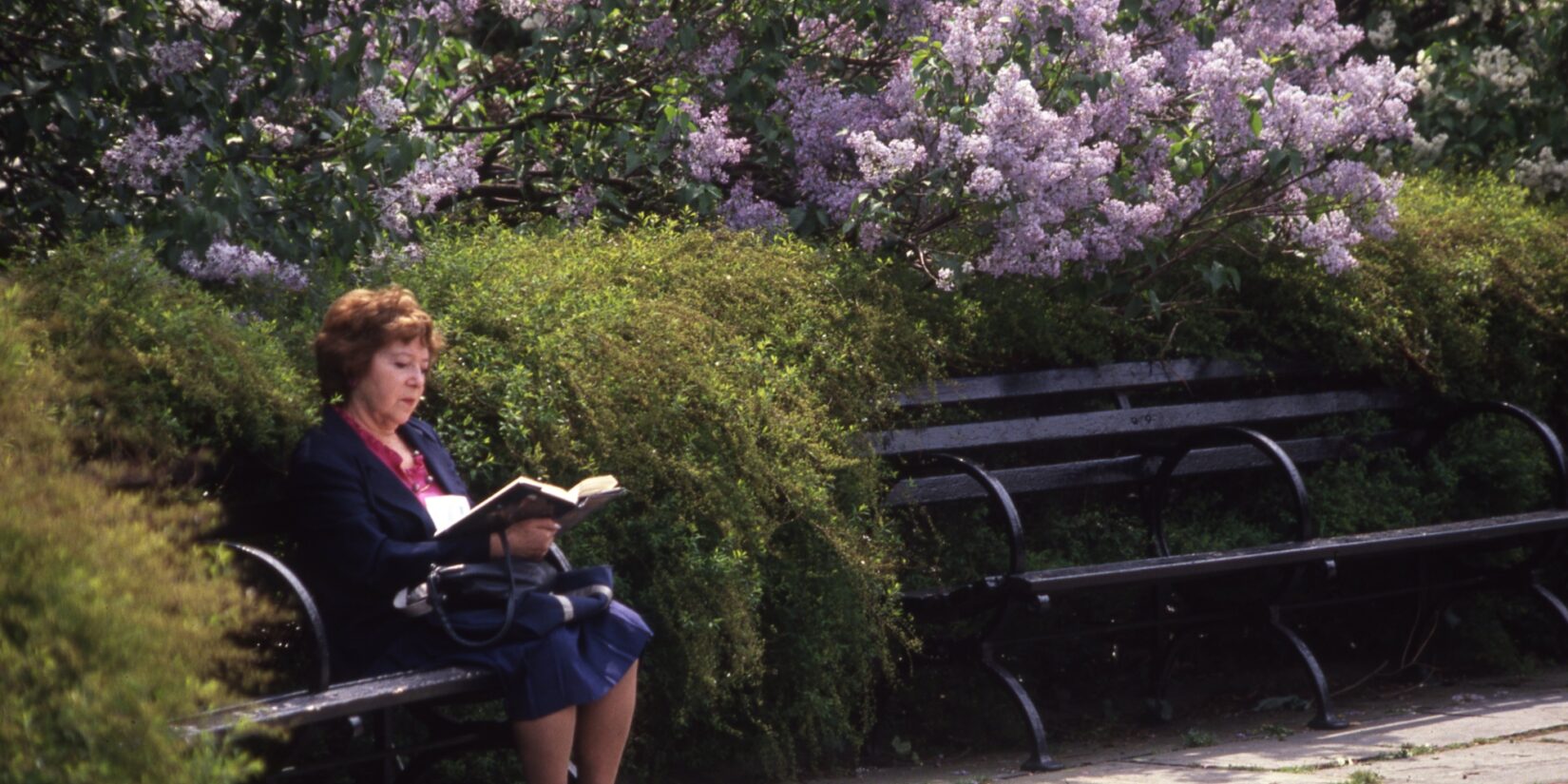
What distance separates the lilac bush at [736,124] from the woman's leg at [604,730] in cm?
169

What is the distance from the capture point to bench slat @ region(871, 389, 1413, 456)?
6.23 metres

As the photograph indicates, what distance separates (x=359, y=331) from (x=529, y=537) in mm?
670

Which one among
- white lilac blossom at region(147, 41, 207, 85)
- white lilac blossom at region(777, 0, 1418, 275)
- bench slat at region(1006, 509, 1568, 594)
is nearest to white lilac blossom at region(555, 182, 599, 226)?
white lilac blossom at region(777, 0, 1418, 275)

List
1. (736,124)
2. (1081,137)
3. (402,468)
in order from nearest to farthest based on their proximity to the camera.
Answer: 1. (402,468)
2. (1081,137)
3. (736,124)

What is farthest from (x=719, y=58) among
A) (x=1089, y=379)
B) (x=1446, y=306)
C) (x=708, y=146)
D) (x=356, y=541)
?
(x=356, y=541)

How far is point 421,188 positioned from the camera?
5.68m

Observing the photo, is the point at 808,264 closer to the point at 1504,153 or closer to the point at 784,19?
the point at 784,19

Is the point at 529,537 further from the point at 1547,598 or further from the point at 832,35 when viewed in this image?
the point at 1547,598

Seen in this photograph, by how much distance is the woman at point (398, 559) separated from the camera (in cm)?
431

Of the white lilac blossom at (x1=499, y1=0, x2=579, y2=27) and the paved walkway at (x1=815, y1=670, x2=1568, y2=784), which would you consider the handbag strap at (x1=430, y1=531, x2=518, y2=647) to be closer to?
the paved walkway at (x1=815, y1=670, x2=1568, y2=784)

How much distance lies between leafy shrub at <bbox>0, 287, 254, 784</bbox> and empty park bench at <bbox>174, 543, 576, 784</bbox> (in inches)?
27.6

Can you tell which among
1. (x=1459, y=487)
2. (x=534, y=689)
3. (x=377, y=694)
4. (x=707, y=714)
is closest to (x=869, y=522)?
(x=707, y=714)

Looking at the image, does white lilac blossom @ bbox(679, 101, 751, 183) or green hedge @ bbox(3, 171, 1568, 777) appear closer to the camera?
green hedge @ bbox(3, 171, 1568, 777)

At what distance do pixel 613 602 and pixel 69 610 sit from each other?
213 cm
